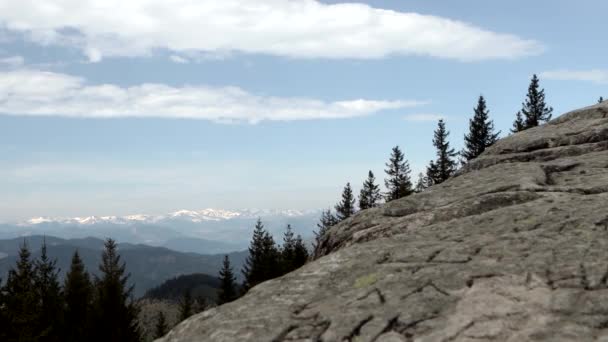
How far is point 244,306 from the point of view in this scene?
913cm

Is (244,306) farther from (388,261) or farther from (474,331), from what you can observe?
(474,331)

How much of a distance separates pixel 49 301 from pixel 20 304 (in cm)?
2679

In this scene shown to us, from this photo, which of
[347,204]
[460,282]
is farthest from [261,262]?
[460,282]

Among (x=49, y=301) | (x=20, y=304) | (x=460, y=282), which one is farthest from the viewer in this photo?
(x=49, y=301)

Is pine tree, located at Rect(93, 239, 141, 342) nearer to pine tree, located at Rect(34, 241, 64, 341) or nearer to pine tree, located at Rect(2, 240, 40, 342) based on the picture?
pine tree, located at Rect(2, 240, 40, 342)

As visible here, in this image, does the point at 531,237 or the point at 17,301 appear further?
the point at 17,301

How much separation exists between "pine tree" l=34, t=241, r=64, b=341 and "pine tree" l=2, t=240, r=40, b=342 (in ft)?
39.2

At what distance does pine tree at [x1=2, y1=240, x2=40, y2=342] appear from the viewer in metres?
39.0

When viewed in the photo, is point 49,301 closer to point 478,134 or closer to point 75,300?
point 75,300

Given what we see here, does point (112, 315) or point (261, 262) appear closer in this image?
point (112, 315)

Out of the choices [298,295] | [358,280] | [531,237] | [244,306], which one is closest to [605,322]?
[531,237]

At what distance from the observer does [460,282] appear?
8.14 metres

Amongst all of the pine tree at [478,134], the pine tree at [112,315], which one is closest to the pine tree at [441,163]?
the pine tree at [478,134]

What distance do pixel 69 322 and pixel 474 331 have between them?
220 ft
